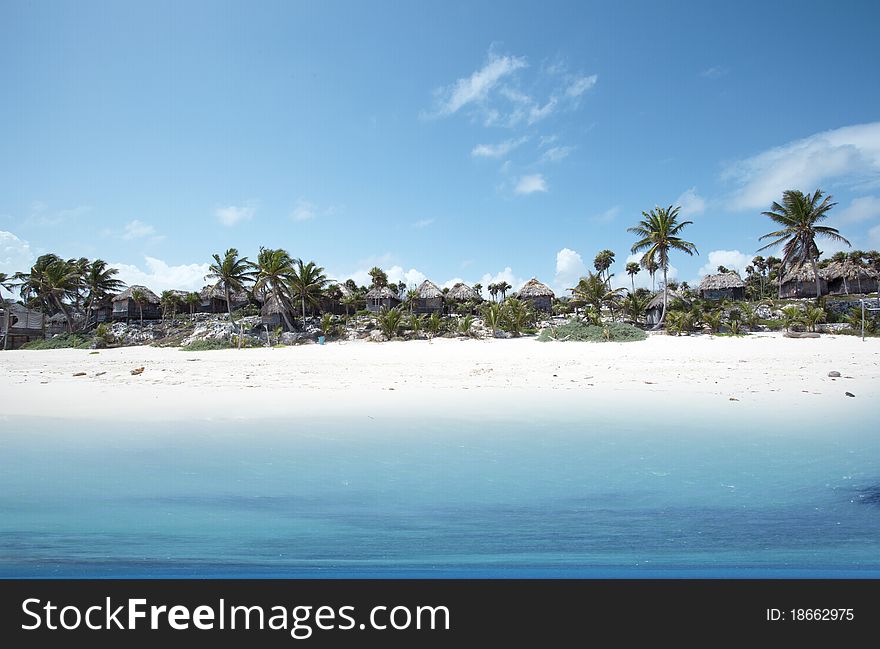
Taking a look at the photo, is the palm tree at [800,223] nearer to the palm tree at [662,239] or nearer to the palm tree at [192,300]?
the palm tree at [662,239]

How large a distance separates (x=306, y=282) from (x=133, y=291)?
25.6m

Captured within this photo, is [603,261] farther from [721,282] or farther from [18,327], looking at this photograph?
[18,327]

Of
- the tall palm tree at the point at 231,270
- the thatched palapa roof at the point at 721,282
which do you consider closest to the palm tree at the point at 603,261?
the thatched palapa roof at the point at 721,282

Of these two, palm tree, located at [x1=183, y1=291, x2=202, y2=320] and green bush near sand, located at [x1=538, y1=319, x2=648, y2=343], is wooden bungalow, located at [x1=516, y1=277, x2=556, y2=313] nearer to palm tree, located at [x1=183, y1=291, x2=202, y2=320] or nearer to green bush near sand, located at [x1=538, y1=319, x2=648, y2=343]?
green bush near sand, located at [x1=538, y1=319, x2=648, y2=343]

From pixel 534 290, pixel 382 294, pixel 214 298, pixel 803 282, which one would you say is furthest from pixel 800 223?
pixel 214 298

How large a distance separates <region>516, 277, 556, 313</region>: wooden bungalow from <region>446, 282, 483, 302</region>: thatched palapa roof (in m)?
5.05

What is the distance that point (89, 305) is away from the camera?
5141 centimetres

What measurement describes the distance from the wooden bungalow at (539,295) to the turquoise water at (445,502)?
119ft

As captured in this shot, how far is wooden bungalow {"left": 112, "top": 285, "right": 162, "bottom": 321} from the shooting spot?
5012cm

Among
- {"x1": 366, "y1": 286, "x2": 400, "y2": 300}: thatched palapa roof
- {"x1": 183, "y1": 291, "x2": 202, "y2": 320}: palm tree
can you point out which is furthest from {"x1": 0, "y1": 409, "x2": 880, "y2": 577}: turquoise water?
{"x1": 183, "y1": 291, "x2": 202, "y2": 320}: palm tree

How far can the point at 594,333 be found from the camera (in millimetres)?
26016
